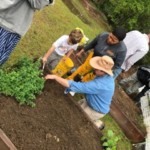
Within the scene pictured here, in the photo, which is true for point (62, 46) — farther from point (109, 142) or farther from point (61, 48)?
point (109, 142)

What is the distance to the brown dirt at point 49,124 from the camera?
596 cm

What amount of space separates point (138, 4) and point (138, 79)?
14.5 feet

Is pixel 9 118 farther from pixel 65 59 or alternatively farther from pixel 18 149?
pixel 65 59

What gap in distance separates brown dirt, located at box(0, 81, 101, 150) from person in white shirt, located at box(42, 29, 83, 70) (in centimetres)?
62

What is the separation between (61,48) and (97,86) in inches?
47.4

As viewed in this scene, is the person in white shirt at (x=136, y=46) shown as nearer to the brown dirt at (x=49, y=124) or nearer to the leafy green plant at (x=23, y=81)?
the brown dirt at (x=49, y=124)

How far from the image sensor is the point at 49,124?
656 centimetres

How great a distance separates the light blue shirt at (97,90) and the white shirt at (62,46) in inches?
35.3

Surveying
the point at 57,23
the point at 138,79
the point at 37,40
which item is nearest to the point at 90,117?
the point at 37,40

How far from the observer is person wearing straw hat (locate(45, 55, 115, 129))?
673cm

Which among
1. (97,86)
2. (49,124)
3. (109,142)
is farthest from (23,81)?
(109,142)

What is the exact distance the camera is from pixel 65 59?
7.66 metres

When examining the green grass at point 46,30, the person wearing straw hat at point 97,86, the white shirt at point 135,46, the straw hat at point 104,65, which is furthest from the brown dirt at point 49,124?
the white shirt at point 135,46

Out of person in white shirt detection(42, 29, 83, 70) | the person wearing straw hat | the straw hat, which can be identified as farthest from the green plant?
person in white shirt detection(42, 29, 83, 70)
